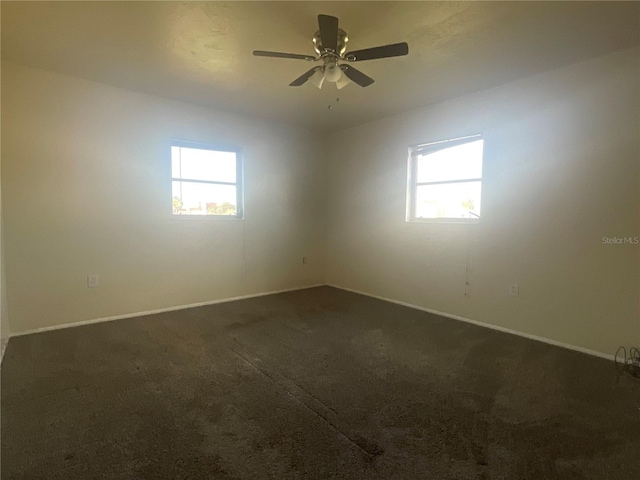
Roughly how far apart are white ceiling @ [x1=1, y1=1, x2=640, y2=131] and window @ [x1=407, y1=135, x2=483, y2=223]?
0.65m

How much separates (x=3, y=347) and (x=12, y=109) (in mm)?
2153

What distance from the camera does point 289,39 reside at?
251 cm

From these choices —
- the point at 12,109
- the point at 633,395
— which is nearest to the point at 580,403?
the point at 633,395

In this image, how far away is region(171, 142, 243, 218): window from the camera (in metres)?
4.14

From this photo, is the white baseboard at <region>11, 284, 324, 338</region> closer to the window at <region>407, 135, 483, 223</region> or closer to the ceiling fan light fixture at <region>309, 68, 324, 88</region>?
the window at <region>407, 135, 483, 223</region>

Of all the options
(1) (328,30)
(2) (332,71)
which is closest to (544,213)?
(2) (332,71)

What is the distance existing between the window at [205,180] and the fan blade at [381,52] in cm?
269

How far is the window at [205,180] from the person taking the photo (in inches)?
163

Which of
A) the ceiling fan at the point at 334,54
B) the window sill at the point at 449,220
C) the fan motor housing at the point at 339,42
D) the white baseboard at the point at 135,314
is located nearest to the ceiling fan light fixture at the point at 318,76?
the ceiling fan at the point at 334,54

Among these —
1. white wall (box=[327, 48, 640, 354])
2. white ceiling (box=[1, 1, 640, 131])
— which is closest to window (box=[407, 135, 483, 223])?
white wall (box=[327, 48, 640, 354])

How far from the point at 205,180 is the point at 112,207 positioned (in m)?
1.16

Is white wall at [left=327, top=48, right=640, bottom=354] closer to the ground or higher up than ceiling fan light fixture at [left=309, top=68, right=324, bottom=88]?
closer to the ground

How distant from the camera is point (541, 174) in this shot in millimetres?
3148

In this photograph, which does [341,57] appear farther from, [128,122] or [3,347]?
A: [3,347]
